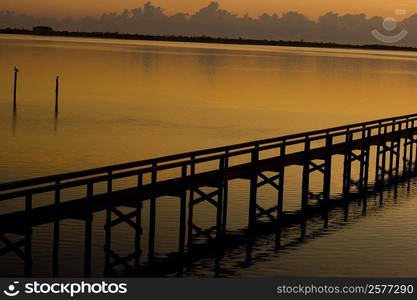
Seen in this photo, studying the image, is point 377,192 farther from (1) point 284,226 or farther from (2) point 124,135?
(2) point 124,135

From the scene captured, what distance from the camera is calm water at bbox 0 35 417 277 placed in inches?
917

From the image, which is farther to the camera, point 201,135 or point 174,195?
point 201,135

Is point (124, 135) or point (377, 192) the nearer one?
point (377, 192)

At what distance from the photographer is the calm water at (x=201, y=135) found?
23.3m

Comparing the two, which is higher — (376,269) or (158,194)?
(158,194)

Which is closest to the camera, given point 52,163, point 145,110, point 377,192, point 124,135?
point 377,192

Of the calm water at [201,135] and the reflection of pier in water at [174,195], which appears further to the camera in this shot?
the calm water at [201,135]

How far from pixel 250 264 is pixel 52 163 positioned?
60.5 feet

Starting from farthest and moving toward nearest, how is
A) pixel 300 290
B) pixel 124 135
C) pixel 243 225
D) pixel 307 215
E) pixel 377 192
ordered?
1. pixel 124 135
2. pixel 377 192
3. pixel 307 215
4. pixel 243 225
5. pixel 300 290

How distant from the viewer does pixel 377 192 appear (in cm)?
3406

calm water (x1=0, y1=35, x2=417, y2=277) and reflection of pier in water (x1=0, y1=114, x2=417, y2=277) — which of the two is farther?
calm water (x1=0, y1=35, x2=417, y2=277)

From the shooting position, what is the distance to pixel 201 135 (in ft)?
177

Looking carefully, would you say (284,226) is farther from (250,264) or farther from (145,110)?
(145,110)

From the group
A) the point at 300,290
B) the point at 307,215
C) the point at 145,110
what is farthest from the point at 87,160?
the point at 145,110
